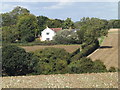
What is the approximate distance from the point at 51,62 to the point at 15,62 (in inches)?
85.8

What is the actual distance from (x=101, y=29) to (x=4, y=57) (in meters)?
21.5

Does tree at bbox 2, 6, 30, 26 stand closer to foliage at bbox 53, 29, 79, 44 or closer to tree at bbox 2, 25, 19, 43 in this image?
tree at bbox 2, 25, 19, 43

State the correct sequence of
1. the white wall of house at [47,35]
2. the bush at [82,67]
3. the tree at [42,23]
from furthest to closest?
1. the tree at [42,23]
2. the white wall of house at [47,35]
3. the bush at [82,67]

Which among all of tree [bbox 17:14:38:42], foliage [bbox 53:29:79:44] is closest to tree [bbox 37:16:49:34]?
tree [bbox 17:14:38:42]

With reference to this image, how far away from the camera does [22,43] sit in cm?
3622

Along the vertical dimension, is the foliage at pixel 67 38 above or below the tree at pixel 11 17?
below

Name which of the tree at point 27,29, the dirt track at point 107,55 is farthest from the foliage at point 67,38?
the dirt track at point 107,55

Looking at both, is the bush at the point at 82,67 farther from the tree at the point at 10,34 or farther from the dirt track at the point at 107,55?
the tree at the point at 10,34

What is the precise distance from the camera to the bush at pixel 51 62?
10.8 m

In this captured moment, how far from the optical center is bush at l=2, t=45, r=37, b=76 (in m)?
10.6

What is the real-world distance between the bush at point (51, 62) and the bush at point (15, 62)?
1.45 ft

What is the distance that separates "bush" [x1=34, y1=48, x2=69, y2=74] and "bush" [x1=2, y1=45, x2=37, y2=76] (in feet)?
1.45

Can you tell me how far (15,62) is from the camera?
10680 mm

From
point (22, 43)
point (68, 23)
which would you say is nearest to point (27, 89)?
point (22, 43)
